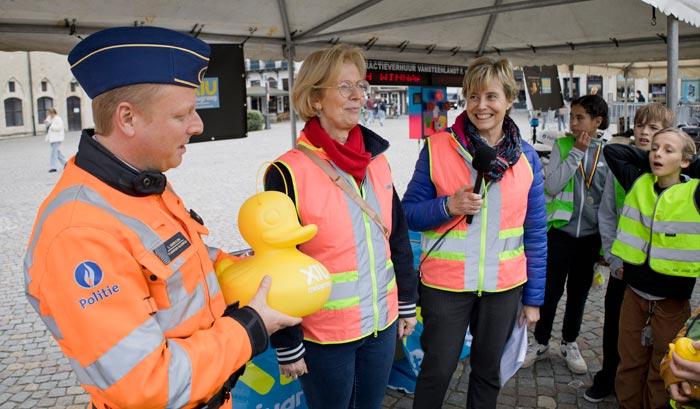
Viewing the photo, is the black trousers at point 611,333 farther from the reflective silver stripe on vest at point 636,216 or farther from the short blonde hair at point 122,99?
the short blonde hair at point 122,99

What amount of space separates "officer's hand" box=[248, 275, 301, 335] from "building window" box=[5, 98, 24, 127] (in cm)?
3631

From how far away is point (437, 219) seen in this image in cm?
256

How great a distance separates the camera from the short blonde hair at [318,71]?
2174 millimetres

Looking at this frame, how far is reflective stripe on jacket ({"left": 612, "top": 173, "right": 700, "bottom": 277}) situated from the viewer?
2.71 metres

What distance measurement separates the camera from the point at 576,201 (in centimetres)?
368

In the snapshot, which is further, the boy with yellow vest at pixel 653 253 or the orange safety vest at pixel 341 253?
the boy with yellow vest at pixel 653 253

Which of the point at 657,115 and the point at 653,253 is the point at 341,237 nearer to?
the point at 653,253

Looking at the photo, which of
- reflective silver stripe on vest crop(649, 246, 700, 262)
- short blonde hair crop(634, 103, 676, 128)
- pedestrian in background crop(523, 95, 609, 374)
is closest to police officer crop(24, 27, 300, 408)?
reflective silver stripe on vest crop(649, 246, 700, 262)

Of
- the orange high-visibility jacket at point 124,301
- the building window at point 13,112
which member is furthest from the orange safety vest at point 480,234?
the building window at point 13,112

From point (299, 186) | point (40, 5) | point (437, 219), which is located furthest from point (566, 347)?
point (40, 5)

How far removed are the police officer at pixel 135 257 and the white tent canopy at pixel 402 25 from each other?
2315mm

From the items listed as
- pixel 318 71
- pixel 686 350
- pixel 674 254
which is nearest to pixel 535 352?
pixel 674 254

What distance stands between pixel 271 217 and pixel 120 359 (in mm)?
617

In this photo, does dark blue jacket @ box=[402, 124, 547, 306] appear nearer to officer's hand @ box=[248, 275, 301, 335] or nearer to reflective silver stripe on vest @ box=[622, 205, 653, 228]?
reflective silver stripe on vest @ box=[622, 205, 653, 228]
